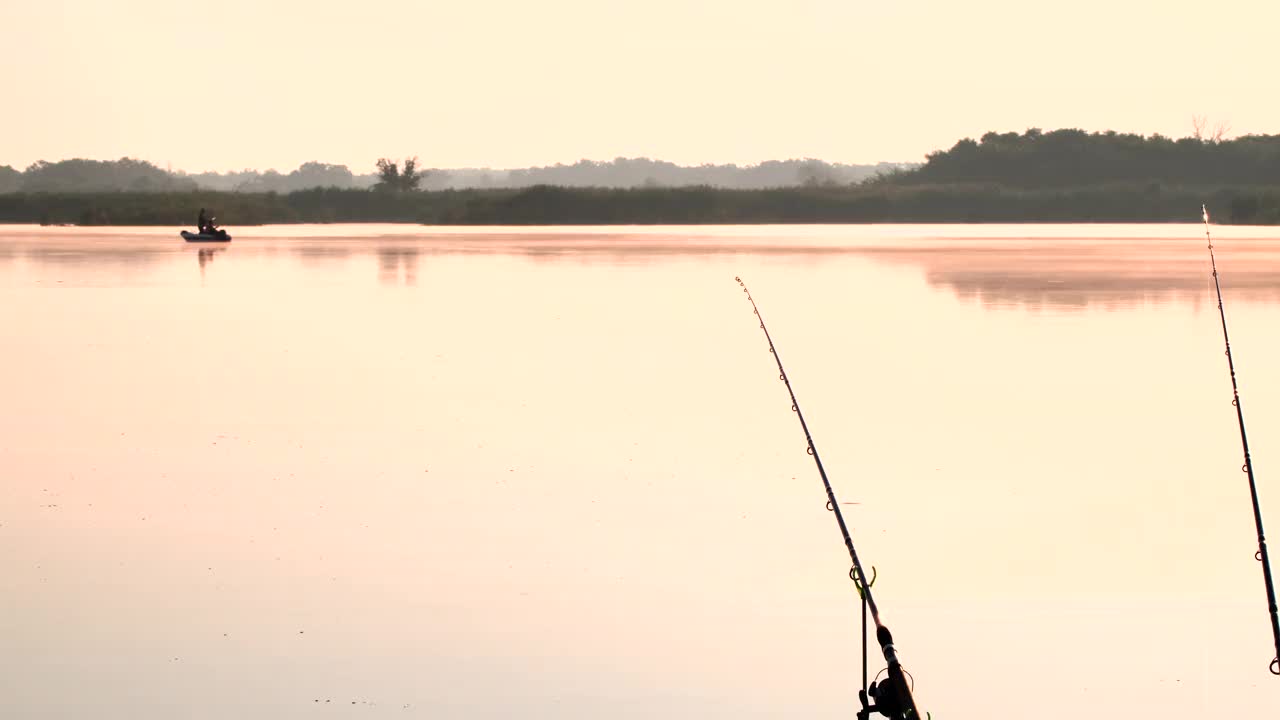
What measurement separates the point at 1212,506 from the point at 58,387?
30.3 feet

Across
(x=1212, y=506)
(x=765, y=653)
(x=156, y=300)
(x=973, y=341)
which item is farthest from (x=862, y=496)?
(x=156, y=300)

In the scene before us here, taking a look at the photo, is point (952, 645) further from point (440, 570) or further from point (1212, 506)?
point (1212, 506)

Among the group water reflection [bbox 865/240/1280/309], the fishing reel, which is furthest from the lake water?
water reflection [bbox 865/240/1280/309]

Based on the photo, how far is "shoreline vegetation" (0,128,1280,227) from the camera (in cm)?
7800

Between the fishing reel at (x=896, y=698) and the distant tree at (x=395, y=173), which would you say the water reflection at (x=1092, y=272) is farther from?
the distant tree at (x=395, y=173)

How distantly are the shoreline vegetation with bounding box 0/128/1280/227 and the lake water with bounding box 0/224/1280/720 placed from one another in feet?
192

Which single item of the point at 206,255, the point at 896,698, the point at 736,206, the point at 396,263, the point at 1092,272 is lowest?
the point at 896,698

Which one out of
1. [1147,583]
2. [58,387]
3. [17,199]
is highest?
[17,199]

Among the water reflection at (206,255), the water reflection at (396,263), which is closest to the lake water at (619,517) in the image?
the water reflection at (396,263)

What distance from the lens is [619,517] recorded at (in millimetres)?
9289

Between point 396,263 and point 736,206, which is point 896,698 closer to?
point 396,263

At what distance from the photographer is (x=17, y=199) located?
8400cm

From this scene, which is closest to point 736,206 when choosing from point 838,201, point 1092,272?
point 838,201

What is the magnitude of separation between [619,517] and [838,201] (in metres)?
72.2
